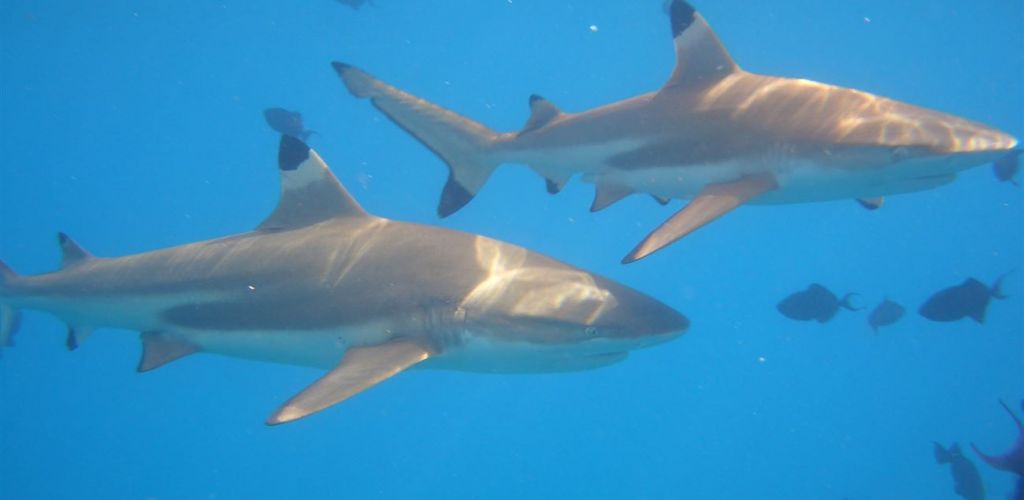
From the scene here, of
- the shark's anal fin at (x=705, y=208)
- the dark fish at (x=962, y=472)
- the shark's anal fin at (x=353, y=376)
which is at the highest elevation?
the shark's anal fin at (x=705, y=208)

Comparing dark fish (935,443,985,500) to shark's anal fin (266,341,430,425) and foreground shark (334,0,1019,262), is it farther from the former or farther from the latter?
shark's anal fin (266,341,430,425)

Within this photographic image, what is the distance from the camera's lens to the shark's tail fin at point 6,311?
7.20 meters

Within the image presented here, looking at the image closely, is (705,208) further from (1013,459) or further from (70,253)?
(70,253)

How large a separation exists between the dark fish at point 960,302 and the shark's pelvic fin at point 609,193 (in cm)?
488

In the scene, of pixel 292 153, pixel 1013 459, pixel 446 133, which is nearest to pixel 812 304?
pixel 1013 459

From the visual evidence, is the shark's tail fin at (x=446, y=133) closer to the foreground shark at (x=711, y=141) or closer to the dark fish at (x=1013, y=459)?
the foreground shark at (x=711, y=141)

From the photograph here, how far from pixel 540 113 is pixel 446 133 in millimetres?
1069

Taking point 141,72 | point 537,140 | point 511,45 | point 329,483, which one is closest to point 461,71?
point 511,45

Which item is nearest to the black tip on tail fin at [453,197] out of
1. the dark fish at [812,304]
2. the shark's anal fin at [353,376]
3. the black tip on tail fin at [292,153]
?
the black tip on tail fin at [292,153]

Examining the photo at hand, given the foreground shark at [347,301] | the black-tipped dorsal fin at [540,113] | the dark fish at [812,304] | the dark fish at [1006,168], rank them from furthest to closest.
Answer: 1. the dark fish at [812,304]
2. the dark fish at [1006,168]
3. the black-tipped dorsal fin at [540,113]
4. the foreground shark at [347,301]

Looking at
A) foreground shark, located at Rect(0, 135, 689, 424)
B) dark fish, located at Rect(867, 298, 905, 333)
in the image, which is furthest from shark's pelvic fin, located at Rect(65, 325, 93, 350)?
dark fish, located at Rect(867, 298, 905, 333)

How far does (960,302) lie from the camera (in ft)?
28.1

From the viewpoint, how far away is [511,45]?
139 ft

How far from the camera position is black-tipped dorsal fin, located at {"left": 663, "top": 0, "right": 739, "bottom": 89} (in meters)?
6.20
